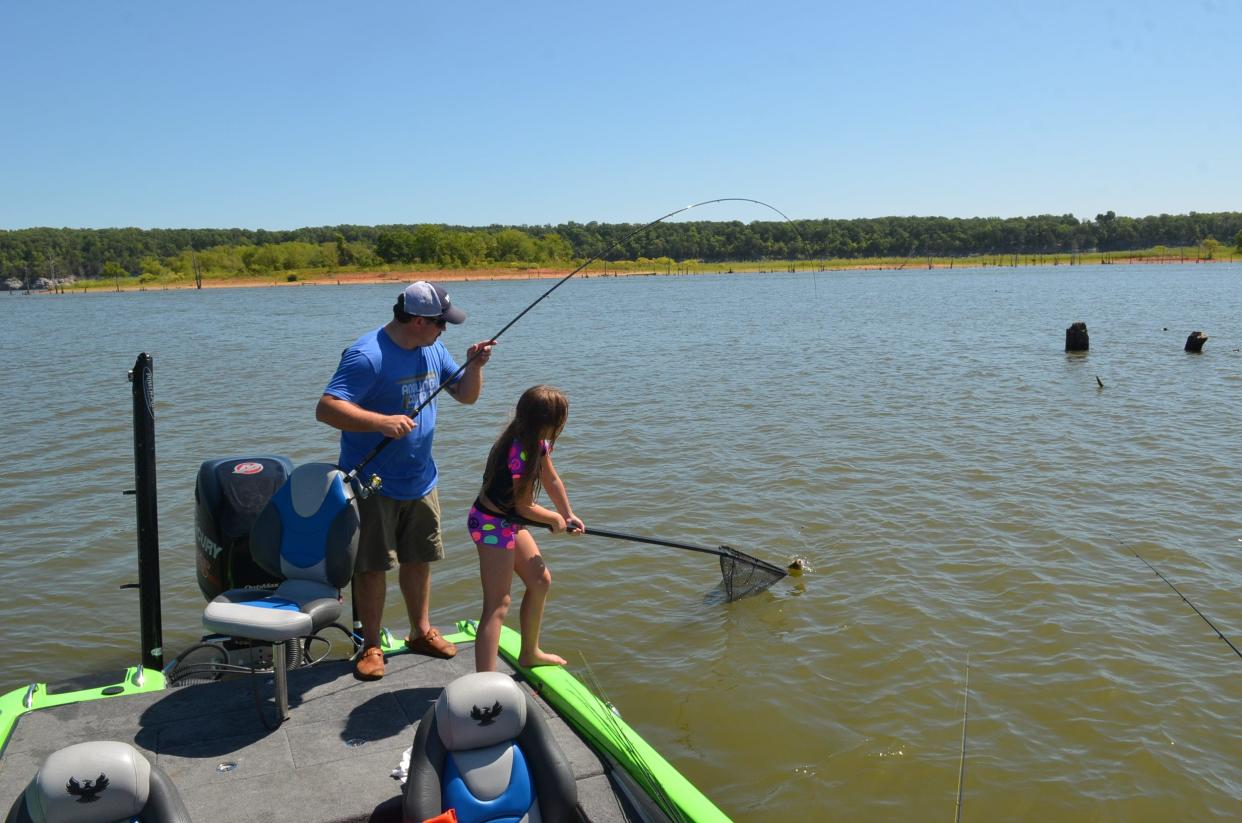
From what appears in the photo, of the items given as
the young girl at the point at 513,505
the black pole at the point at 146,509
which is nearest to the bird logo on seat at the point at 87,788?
the young girl at the point at 513,505

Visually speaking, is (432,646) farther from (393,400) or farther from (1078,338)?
(1078,338)

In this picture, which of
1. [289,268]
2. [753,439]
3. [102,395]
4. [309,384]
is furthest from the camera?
[289,268]

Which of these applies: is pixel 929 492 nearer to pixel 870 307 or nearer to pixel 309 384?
pixel 309 384

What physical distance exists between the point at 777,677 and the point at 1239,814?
261 centimetres

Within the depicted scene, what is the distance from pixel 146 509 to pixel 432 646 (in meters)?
1.82

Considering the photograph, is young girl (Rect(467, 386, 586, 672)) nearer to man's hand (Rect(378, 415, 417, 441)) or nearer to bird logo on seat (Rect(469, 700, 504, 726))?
man's hand (Rect(378, 415, 417, 441))

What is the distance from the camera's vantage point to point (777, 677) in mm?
6336

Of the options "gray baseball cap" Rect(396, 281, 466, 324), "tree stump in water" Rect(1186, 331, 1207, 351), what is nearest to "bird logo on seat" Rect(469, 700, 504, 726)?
"gray baseball cap" Rect(396, 281, 466, 324)

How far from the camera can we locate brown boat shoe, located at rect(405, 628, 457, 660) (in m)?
5.05

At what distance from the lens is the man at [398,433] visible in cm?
448

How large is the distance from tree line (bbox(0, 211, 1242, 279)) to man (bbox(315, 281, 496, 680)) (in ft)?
334

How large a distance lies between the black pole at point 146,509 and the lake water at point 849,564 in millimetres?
1902

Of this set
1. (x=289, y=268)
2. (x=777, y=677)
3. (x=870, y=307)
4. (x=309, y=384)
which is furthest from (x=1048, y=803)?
(x=289, y=268)

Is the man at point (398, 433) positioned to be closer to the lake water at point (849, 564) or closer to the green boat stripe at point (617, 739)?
the green boat stripe at point (617, 739)
